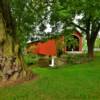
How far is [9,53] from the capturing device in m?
14.9

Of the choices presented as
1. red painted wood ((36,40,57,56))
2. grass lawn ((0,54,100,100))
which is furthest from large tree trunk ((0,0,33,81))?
red painted wood ((36,40,57,56))

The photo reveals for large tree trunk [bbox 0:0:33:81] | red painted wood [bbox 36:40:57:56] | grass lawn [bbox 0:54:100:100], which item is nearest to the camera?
grass lawn [bbox 0:54:100:100]

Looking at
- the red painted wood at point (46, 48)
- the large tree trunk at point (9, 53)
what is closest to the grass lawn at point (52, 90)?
the large tree trunk at point (9, 53)

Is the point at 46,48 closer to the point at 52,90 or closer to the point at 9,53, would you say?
the point at 9,53

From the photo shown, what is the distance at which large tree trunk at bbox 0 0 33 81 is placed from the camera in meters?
14.5

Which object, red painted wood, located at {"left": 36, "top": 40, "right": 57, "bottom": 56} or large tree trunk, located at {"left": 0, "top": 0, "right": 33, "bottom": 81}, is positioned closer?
large tree trunk, located at {"left": 0, "top": 0, "right": 33, "bottom": 81}

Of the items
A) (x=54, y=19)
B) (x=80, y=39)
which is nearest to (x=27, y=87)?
(x=54, y=19)

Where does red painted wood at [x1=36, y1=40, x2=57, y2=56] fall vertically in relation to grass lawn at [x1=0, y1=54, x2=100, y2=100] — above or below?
above

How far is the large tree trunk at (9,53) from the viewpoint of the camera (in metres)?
14.5

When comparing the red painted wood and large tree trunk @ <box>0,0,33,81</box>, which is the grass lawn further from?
the red painted wood

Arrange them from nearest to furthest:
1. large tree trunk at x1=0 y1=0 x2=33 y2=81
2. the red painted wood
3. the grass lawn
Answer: the grass lawn
large tree trunk at x1=0 y1=0 x2=33 y2=81
the red painted wood

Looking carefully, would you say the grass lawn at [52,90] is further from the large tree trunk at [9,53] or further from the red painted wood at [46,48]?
the red painted wood at [46,48]

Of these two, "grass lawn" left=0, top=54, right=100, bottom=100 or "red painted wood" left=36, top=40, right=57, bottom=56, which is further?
"red painted wood" left=36, top=40, right=57, bottom=56

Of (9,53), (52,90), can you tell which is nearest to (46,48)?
(9,53)
